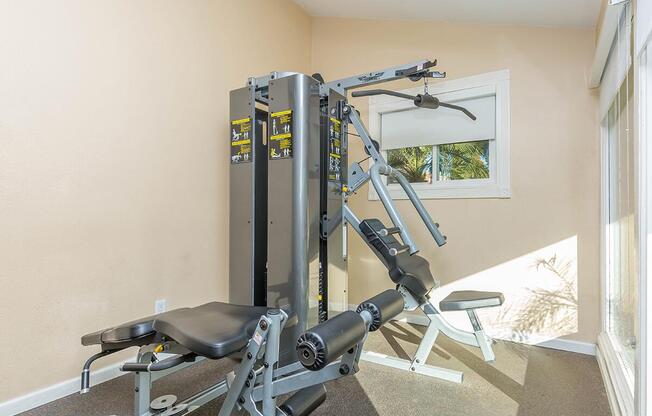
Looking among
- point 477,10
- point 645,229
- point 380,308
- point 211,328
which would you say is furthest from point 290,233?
point 477,10

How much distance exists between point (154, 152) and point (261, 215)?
2.72ft

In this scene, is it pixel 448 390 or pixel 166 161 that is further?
pixel 166 161

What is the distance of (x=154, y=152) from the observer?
2.49 metres

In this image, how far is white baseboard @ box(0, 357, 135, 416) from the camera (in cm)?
185

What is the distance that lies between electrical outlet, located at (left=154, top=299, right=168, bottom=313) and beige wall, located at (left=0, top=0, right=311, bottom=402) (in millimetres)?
41

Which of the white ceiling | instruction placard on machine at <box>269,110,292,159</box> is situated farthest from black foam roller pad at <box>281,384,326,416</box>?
the white ceiling

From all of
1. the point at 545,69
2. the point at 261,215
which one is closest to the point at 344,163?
the point at 261,215

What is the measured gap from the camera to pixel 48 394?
6.49ft

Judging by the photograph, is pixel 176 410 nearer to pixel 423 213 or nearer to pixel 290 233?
pixel 290 233

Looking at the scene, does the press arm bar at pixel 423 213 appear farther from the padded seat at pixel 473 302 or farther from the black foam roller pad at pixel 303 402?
the black foam roller pad at pixel 303 402

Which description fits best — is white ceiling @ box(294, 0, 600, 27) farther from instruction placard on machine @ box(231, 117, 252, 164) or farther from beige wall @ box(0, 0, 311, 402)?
instruction placard on machine @ box(231, 117, 252, 164)

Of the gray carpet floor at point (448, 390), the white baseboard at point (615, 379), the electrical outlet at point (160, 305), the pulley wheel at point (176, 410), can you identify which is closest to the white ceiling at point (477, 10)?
the white baseboard at point (615, 379)

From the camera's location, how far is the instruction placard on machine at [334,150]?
250cm

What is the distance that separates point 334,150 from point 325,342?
1.70 metres
